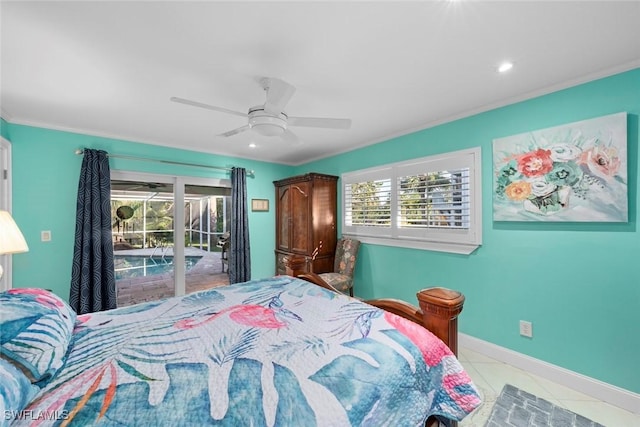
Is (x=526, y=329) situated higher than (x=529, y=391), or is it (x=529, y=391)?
(x=526, y=329)

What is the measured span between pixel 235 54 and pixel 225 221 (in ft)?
9.92

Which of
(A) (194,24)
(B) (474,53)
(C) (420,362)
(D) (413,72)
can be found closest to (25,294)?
(A) (194,24)

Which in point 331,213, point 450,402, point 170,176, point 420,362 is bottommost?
point 450,402

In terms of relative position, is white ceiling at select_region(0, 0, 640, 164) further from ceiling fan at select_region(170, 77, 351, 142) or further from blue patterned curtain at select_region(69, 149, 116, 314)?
blue patterned curtain at select_region(69, 149, 116, 314)

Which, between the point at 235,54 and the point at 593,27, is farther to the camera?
the point at 235,54

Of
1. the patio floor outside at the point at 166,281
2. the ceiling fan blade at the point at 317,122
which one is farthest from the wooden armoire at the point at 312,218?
the ceiling fan blade at the point at 317,122

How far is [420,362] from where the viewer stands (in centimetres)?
111

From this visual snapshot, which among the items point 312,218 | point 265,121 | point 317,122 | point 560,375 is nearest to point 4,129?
point 265,121

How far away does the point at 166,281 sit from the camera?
389 cm

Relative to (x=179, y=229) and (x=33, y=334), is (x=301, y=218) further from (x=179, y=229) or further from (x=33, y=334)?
(x=33, y=334)

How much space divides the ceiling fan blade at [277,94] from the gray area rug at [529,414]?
2.50 m

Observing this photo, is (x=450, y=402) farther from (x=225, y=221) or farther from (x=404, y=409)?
(x=225, y=221)

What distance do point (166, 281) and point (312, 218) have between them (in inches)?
96.0

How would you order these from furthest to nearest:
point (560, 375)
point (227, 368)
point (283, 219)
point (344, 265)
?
point (283, 219), point (344, 265), point (560, 375), point (227, 368)
